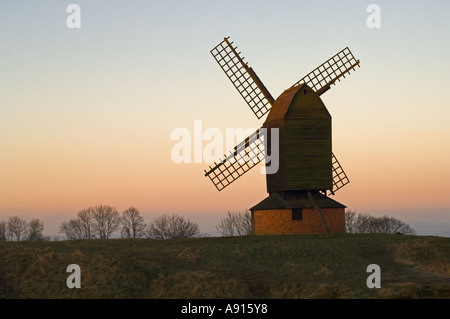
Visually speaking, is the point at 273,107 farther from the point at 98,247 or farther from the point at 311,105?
the point at 98,247

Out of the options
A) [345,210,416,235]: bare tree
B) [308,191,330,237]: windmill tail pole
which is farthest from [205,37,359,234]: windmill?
[345,210,416,235]: bare tree

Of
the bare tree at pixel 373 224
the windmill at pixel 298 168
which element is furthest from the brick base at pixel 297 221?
the bare tree at pixel 373 224

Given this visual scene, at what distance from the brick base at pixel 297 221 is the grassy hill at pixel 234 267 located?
2.08 metres

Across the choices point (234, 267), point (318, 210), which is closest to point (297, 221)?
point (318, 210)

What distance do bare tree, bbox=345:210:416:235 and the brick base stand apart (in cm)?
4386

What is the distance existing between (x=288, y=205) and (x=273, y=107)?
23.7 feet

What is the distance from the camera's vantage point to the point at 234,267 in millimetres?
29484

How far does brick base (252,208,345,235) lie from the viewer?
38.3m

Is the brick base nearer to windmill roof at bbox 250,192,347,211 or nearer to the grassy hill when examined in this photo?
windmill roof at bbox 250,192,347,211

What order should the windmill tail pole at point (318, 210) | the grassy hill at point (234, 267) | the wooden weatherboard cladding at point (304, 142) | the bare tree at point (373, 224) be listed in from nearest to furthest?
1. the grassy hill at point (234, 267)
2. the windmill tail pole at point (318, 210)
3. the wooden weatherboard cladding at point (304, 142)
4. the bare tree at point (373, 224)

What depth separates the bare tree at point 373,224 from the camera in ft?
277

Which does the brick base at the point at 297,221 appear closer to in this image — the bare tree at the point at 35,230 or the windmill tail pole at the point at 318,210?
the windmill tail pole at the point at 318,210
